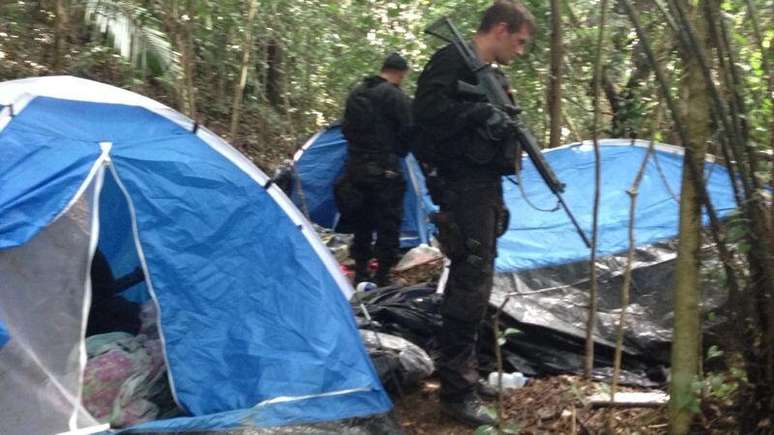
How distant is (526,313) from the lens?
450cm

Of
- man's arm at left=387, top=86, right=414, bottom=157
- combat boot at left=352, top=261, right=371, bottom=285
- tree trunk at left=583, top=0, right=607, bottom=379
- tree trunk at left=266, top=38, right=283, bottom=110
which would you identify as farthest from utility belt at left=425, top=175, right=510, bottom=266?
tree trunk at left=266, top=38, right=283, bottom=110

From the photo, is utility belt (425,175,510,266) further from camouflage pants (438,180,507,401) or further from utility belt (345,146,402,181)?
utility belt (345,146,402,181)

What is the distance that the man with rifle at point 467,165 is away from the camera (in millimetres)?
3643

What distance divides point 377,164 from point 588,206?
1.37 m

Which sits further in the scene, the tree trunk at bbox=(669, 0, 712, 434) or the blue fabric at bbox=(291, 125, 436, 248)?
the blue fabric at bbox=(291, 125, 436, 248)

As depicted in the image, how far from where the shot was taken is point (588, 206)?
5.41 meters

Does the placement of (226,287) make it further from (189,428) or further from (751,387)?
(751,387)

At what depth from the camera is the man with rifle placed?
364 cm

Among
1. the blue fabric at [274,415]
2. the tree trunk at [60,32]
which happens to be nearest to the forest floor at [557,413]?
the blue fabric at [274,415]

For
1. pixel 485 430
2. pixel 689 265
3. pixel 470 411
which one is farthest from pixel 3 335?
pixel 689 265

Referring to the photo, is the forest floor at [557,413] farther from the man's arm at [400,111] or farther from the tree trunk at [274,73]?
the tree trunk at [274,73]

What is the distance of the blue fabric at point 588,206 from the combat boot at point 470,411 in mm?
1267

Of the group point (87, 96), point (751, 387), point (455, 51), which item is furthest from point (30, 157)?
point (751, 387)

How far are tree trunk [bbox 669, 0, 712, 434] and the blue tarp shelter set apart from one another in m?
1.46
